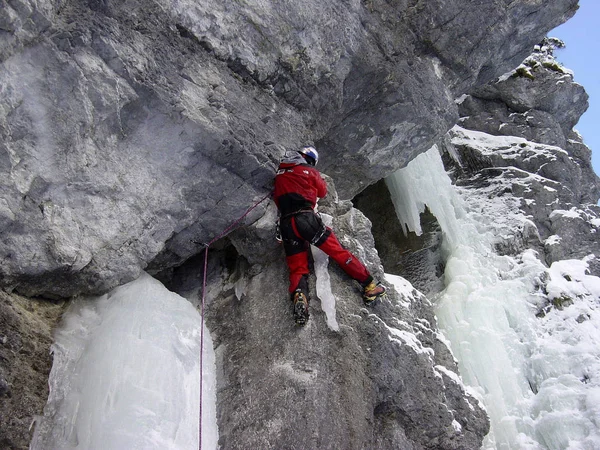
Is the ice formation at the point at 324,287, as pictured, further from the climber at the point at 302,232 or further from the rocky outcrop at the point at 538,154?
the rocky outcrop at the point at 538,154

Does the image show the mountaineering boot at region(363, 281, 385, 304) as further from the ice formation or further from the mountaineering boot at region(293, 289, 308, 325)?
the mountaineering boot at region(293, 289, 308, 325)

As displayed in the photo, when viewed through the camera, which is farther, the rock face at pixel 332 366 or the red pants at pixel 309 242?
the red pants at pixel 309 242

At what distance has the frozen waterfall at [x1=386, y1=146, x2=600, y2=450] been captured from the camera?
601 centimetres

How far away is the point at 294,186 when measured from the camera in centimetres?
541

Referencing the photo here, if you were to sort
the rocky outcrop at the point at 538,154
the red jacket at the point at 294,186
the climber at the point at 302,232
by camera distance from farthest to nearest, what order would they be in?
the rocky outcrop at the point at 538,154
the red jacket at the point at 294,186
the climber at the point at 302,232

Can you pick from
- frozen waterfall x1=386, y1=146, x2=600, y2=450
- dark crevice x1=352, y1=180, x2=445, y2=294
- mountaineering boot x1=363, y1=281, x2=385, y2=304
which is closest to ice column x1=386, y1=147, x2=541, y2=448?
frozen waterfall x1=386, y1=146, x2=600, y2=450

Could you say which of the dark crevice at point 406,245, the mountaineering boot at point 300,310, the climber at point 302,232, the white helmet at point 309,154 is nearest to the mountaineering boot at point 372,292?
the climber at point 302,232

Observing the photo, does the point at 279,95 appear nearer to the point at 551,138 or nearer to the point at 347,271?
the point at 347,271

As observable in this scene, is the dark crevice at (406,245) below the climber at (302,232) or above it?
below

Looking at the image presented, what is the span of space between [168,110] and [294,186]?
1.45 m

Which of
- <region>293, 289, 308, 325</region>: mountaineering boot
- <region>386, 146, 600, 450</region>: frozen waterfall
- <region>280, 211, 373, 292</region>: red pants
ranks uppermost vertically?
<region>280, 211, 373, 292</region>: red pants

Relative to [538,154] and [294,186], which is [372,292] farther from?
[538,154]

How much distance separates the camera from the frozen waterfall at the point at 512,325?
19.7 ft

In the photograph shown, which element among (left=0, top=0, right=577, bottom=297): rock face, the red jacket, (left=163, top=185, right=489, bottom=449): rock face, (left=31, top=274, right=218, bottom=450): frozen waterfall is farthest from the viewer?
the red jacket
